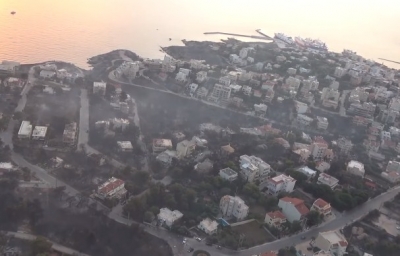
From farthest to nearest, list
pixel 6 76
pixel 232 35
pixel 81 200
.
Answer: pixel 232 35
pixel 6 76
pixel 81 200

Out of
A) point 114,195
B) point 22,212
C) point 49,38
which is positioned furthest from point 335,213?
point 49,38

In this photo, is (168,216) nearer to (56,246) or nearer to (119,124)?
(56,246)

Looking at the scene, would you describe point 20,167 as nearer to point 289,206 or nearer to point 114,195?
point 114,195

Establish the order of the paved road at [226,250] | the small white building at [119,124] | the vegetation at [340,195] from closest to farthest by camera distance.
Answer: the paved road at [226,250] → the vegetation at [340,195] → the small white building at [119,124]

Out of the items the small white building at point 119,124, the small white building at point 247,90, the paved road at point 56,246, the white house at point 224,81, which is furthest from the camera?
the white house at point 224,81

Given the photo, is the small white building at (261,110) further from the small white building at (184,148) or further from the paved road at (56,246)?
the paved road at (56,246)

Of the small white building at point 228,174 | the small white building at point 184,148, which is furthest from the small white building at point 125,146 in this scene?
the small white building at point 228,174
